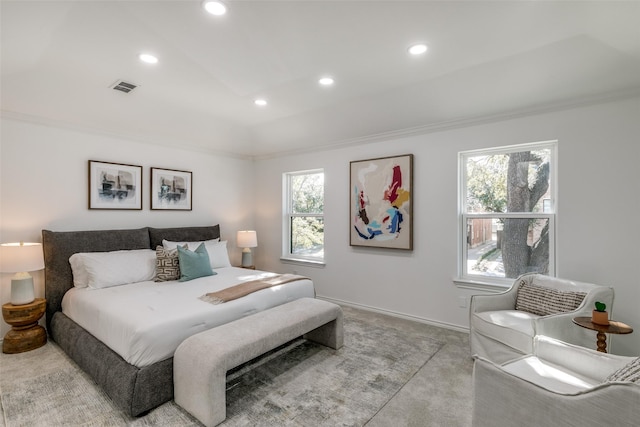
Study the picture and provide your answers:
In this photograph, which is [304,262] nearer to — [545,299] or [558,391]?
Answer: [545,299]

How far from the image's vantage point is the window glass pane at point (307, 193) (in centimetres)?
470

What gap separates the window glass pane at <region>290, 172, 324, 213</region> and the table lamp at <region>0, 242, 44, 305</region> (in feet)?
10.4

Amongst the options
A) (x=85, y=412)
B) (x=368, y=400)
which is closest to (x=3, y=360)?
(x=85, y=412)

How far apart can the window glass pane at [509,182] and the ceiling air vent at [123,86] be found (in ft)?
12.1

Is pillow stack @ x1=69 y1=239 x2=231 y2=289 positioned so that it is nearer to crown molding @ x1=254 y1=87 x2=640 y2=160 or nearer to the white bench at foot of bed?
the white bench at foot of bed

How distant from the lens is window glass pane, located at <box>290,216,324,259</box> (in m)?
4.68

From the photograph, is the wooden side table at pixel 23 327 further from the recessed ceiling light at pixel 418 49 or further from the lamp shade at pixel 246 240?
the recessed ceiling light at pixel 418 49

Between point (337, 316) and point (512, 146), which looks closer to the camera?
point (337, 316)

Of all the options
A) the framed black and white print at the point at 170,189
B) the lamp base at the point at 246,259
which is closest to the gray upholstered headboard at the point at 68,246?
the framed black and white print at the point at 170,189

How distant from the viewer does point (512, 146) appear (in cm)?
309

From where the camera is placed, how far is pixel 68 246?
10.4ft

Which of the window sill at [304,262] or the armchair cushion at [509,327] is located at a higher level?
the window sill at [304,262]

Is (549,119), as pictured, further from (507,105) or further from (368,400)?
(368,400)

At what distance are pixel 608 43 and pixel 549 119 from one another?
765 mm
